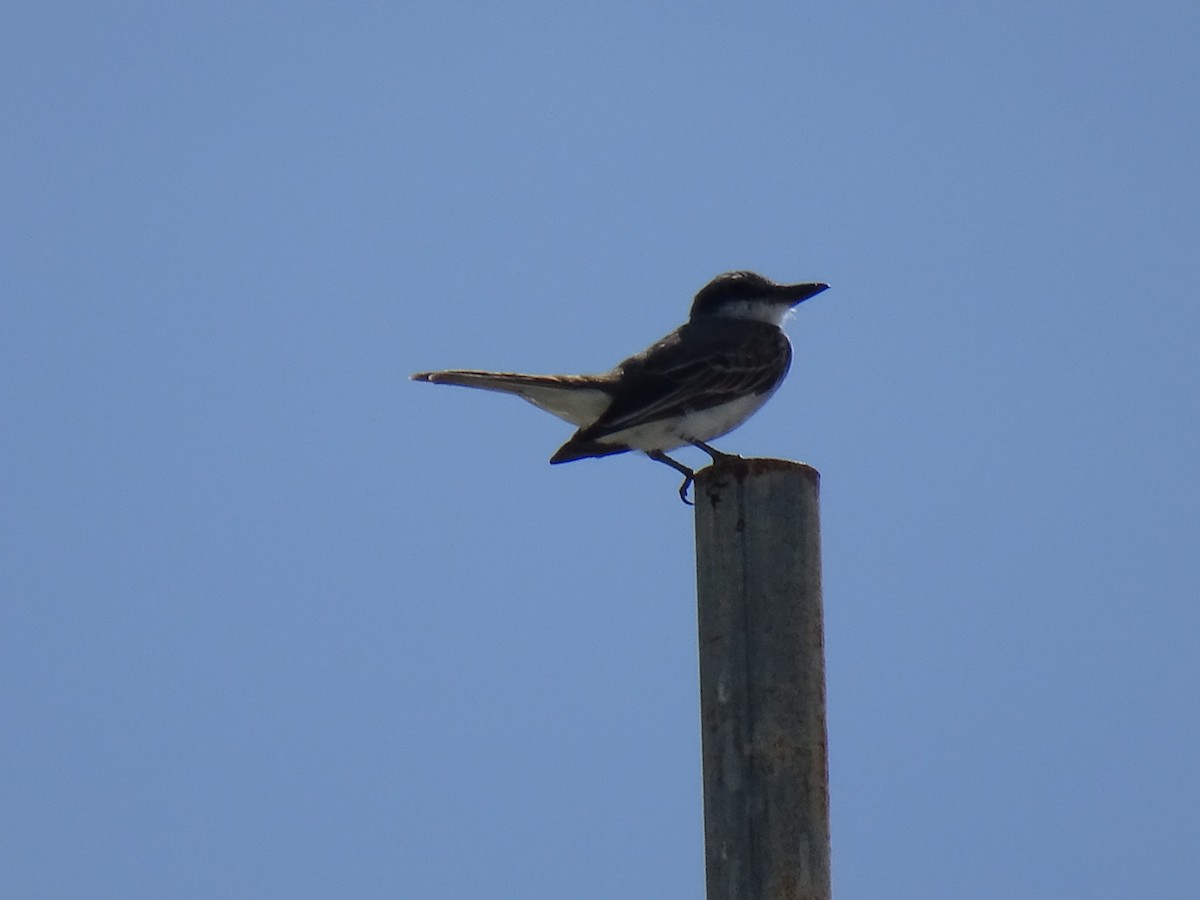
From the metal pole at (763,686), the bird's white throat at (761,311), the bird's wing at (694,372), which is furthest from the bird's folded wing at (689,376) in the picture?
the metal pole at (763,686)

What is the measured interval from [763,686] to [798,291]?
670 centimetres

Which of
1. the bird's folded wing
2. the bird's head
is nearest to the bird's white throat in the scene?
the bird's head

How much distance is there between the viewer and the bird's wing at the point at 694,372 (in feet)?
32.1

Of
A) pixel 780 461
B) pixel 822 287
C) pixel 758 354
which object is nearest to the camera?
pixel 780 461

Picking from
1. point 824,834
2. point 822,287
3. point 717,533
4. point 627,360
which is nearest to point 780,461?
point 717,533

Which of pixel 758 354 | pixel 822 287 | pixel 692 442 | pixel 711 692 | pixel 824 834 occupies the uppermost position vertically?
pixel 822 287

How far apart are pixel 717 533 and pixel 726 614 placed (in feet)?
1.03

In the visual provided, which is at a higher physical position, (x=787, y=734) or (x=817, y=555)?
(x=817, y=555)

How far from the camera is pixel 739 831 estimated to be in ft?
18.4

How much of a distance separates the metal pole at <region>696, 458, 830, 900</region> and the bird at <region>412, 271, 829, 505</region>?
3.32 m

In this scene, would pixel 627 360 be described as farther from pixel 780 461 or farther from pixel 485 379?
pixel 780 461

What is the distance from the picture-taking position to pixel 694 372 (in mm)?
10234

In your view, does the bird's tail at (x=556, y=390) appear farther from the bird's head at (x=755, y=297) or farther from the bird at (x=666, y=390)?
the bird's head at (x=755, y=297)

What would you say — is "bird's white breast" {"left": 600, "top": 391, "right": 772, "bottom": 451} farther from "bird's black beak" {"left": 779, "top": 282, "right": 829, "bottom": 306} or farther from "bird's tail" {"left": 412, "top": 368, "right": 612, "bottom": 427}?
"bird's black beak" {"left": 779, "top": 282, "right": 829, "bottom": 306}
